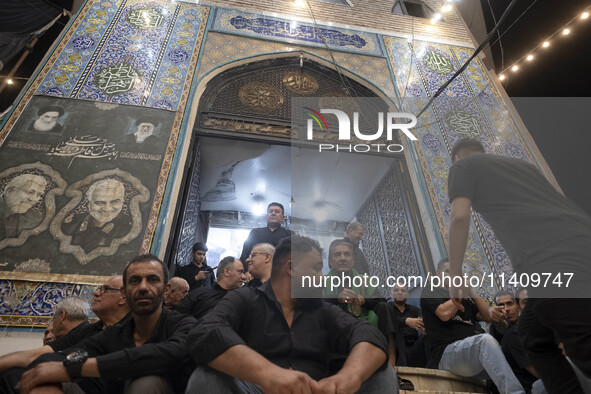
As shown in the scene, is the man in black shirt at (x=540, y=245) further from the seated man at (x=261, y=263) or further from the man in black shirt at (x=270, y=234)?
the man in black shirt at (x=270, y=234)

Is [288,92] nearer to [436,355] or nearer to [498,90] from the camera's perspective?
[498,90]

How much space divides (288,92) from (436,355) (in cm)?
415

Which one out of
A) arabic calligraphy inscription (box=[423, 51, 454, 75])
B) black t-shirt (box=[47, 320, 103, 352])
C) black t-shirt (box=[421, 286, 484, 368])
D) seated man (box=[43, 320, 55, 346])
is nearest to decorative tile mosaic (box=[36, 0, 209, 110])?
seated man (box=[43, 320, 55, 346])

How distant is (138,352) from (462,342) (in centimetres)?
183

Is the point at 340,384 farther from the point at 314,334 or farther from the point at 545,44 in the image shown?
the point at 545,44

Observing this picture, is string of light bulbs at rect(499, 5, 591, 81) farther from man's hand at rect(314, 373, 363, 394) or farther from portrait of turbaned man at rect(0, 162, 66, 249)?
portrait of turbaned man at rect(0, 162, 66, 249)

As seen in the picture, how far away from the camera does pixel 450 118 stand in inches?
205

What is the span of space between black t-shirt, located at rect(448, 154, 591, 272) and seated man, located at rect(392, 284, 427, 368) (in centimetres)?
154

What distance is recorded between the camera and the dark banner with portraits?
320 cm

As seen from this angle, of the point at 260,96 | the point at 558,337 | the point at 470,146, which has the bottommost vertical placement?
the point at 558,337

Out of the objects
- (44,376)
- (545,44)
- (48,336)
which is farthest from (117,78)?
(545,44)

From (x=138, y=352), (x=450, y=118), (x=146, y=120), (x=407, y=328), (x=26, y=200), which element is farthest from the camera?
(x=450, y=118)

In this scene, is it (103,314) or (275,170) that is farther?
(275,170)

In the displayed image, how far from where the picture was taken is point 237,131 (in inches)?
183
